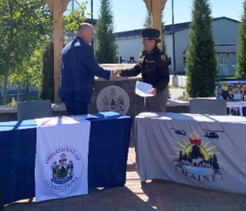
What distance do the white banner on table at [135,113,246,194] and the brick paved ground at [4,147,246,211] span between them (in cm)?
12

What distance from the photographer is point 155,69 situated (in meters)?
5.47

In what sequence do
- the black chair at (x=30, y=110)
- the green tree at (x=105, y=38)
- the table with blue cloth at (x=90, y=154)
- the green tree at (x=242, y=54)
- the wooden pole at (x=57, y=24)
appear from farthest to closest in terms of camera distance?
1. the green tree at (x=105, y=38)
2. the green tree at (x=242, y=54)
3. the wooden pole at (x=57, y=24)
4. the black chair at (x=30, y=110)
5. the table with blue cloth at (x=90, y=154)

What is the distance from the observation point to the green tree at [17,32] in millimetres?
8812

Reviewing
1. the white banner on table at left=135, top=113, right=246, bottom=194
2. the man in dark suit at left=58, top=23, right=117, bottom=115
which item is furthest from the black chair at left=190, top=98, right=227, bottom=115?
the man in dark suit at left=58, top=23, right=117, bottom=115

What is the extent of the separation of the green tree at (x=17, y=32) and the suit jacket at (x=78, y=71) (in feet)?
13.3

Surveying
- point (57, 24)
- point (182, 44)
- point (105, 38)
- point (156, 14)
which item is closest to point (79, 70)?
point (57, 24)

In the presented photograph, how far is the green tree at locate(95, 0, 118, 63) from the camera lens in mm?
14634

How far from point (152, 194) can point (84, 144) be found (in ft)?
3.36

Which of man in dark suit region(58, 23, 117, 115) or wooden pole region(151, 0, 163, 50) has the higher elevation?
wooden pole region(151, 0, 163, 50)

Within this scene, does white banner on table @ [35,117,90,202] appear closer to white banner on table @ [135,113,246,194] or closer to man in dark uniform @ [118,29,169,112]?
white banner on table @ [135,113,246,194]

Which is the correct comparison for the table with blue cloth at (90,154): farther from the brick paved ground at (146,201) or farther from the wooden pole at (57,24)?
the wooden pole at (57,24)

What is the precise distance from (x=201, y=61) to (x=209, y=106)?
637 cm
